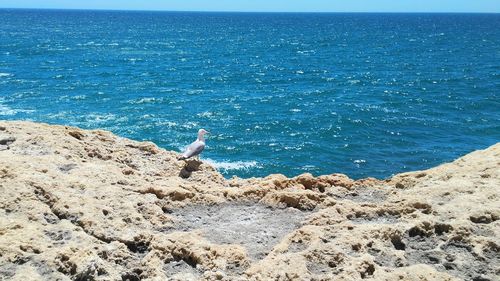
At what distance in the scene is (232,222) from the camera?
403 inches

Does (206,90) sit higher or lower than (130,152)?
lower

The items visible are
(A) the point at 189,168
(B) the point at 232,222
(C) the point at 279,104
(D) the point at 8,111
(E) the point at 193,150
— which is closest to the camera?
(B) the point at 232,222

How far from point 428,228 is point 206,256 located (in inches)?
168

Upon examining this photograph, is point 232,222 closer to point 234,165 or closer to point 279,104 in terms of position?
point 234,165

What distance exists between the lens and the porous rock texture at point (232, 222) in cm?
812

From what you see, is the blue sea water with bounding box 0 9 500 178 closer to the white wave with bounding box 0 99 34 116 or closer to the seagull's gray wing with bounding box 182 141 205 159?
the white wave with bounding box 0 99 34 116

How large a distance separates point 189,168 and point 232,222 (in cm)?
339

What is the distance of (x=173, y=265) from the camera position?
857cm

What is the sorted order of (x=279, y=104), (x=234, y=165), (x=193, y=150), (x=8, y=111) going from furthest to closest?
(x=279, y=104)
(x=8, y=111)
(x=234, y=165)
(x=193, y=150)

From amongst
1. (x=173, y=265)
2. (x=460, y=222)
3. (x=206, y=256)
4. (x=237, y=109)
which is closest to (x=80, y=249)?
(x=173, y=265)

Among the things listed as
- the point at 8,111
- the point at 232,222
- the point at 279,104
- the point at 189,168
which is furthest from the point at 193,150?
the point at 8,111

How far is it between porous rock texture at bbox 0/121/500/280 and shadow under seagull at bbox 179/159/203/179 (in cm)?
32

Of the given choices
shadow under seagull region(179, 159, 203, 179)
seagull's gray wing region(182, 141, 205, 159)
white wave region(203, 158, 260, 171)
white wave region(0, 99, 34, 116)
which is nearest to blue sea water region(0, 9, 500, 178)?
white wave region(203, 158, 260, 171)

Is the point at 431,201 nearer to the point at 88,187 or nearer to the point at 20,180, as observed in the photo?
the point at 88,187
